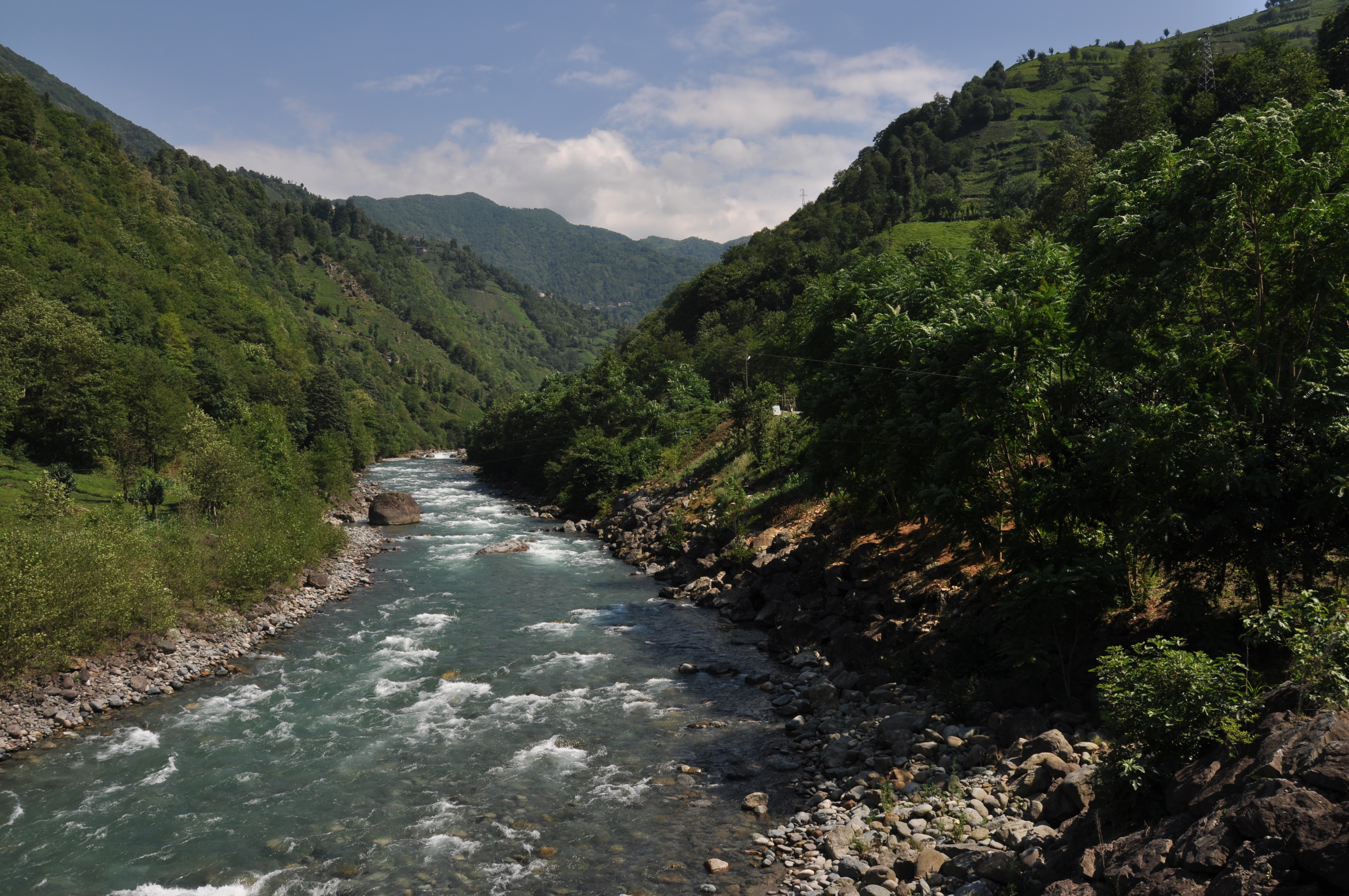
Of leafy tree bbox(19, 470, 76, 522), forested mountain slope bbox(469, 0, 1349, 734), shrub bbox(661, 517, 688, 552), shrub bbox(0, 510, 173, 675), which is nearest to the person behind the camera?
forested mountain slope bbox(469, 0, 1349, 734)

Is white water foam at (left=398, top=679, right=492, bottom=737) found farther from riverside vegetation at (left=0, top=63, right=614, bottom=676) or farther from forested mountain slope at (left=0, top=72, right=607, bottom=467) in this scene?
forested mountain slope at (left=0, top=72, right=607, bottom=467)

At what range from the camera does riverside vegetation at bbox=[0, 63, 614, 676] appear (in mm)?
24062

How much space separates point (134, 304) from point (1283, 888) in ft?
324

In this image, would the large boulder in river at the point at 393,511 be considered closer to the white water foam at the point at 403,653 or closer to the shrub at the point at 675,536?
the shrub at the point at 675,536

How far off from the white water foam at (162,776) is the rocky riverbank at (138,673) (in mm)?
3612

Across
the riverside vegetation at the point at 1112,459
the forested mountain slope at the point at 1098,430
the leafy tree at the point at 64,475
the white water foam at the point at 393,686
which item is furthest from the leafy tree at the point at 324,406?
the white water foam at the point at 393,686

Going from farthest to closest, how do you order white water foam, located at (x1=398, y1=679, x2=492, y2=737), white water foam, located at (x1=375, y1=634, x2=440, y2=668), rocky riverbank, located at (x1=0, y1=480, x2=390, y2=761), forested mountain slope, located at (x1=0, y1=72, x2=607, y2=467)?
forested mountain slope, located at (x1=0, y1=72, x2=607, y2=467)
white water foam, located at (x1=375, y1=634, x2=440, y2=668)
white water foam, located at (x1=398, y1=679, x2=492, y2=737)
rocky riverbank, located at (x1=0, y1=480, x2=390, y2=761)

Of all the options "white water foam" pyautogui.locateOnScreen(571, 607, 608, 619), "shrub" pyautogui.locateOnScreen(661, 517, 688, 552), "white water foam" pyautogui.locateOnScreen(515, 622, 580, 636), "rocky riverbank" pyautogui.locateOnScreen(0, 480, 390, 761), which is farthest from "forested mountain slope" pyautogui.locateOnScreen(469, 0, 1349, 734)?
"rocky riverbank" pyautogui.locateOnScreen(0, 480, 390, 761)

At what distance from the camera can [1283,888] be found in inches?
288

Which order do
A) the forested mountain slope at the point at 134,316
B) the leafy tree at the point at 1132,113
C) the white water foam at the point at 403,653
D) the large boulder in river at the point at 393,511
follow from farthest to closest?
1. the leafy tree at the point at 1132,113
2. the large boulder in river at the point at 393,511
3. the forested mountain slope at the point at 134,316
4. the white water foam at the point at 403,653

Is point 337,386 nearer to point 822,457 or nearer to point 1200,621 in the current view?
point 822,457

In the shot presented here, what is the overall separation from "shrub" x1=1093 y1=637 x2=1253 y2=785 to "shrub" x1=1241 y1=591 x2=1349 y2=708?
768 mm

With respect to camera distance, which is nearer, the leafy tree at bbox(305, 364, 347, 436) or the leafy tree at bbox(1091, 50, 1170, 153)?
the leafy tree at bbox(1091, 50, 1170, 153)

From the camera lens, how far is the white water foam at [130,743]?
746 inches
